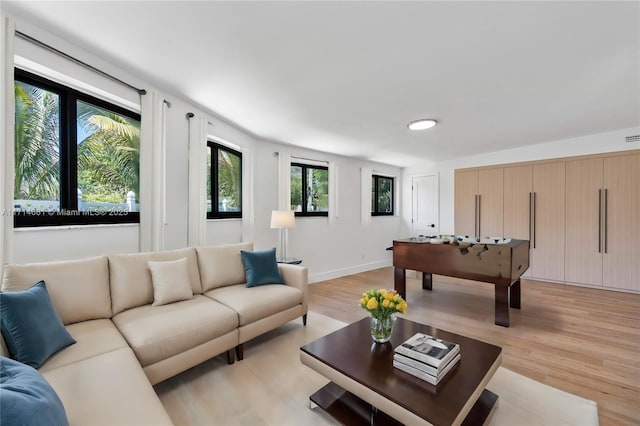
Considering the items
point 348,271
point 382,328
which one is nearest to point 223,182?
point 382,328

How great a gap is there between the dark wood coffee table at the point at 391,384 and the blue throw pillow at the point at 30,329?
1370 millimetres

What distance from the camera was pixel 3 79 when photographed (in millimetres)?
1688

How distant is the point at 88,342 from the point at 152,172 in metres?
1.59

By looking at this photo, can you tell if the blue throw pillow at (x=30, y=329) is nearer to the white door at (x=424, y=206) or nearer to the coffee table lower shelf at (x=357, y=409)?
the coffee table lower shelf at (x=357, y=409)

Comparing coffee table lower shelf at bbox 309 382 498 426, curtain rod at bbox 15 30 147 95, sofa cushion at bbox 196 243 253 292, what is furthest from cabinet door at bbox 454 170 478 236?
curtain rod at bbox 15 30 147 95

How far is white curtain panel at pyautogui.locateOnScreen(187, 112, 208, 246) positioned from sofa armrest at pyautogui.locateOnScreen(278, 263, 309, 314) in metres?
1.04

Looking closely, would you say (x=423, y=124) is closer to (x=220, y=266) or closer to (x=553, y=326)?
(x=553, y=326)

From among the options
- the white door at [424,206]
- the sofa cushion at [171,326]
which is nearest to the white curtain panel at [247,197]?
the sofa cushion at [171,326]

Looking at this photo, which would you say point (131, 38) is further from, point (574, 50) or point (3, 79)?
point (574, 50)

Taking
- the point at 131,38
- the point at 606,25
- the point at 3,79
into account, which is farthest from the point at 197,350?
the point at 606,25

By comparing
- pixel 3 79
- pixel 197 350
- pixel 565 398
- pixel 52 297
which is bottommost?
pixel 565 398

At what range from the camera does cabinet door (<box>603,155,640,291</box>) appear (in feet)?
13.1

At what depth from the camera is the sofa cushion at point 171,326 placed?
1.74 m

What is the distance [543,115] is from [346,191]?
3249mm
